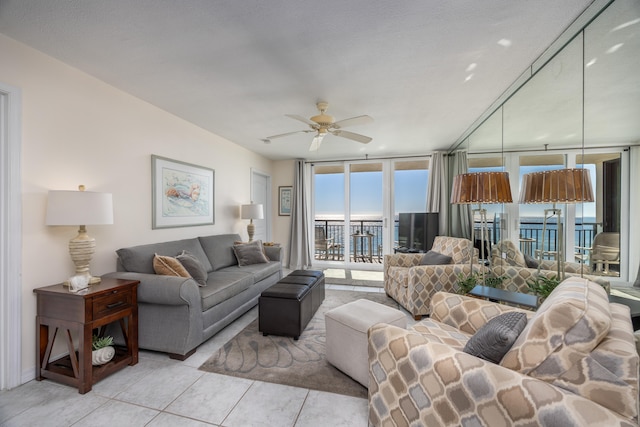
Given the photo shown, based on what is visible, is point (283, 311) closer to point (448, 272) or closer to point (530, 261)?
point (448, 272)

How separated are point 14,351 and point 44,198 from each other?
1.11 metres

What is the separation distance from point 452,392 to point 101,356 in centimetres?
240

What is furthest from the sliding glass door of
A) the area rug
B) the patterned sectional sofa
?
the area rug

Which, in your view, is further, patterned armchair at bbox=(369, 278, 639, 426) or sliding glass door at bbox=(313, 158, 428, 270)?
sliding glass door at bbox=(313, 158, 428, 270)

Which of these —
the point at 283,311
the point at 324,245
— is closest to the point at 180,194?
the point at 283,311

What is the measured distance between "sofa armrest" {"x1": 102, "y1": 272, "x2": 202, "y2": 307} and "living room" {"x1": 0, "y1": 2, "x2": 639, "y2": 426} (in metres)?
0.60

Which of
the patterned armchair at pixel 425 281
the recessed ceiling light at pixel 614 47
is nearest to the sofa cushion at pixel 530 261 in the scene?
the patterned armchair at pixel 425 281

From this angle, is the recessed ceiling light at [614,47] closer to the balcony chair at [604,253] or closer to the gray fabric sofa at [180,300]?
the balcony chair at [604,253]

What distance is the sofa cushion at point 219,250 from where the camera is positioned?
3584 mm

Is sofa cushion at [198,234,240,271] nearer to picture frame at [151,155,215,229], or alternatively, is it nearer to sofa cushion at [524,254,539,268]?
picture frame at [151,155,215,229]

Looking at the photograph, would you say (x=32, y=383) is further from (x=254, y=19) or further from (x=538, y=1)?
(x=538, y=1)

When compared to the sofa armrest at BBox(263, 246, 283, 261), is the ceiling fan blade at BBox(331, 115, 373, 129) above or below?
above

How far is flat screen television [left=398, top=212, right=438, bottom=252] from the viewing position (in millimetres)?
4750

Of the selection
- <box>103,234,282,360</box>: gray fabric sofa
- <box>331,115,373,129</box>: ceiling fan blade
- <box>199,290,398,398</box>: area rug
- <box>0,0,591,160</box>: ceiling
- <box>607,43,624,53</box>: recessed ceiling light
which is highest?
<box>0,0,591,160</box>: ceiling
